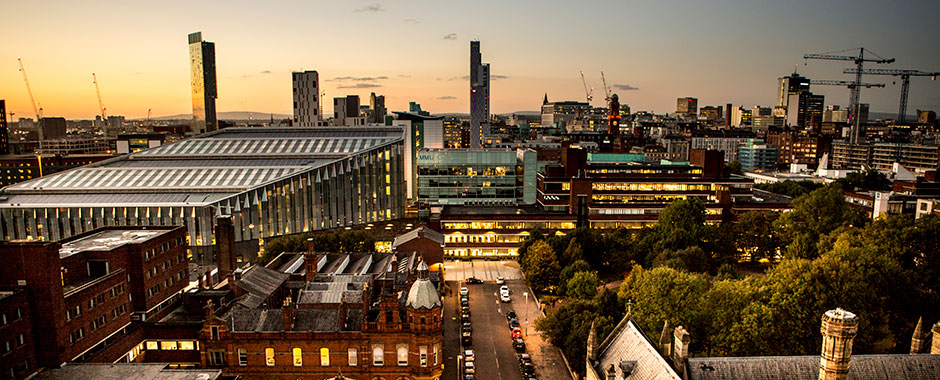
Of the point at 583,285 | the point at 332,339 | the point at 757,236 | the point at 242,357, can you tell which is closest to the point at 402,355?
the point at 332,339

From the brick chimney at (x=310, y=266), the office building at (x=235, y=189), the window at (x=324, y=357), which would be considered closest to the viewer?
the window at (x=324, y=357)

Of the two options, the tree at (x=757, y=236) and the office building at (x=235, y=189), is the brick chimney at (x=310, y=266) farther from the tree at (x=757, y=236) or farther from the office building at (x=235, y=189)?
the tree at (x=757, y=236)

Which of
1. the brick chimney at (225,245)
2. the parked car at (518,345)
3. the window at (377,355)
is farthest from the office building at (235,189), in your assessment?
the parked car at (518,345)

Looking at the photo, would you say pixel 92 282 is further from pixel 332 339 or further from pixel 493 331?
pixel 493 331

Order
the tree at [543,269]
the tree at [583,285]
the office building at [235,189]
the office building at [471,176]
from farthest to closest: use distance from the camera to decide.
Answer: the office building at [471,176], the office building at [235,189], the tree at [543,269], the tree at [583,285]

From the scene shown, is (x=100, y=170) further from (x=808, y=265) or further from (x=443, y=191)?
(x=808, y=265)

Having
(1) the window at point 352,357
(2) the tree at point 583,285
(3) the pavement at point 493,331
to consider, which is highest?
(2) the tree at point 583,285

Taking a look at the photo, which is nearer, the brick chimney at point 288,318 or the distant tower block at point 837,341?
the distant tower block at point 837,341

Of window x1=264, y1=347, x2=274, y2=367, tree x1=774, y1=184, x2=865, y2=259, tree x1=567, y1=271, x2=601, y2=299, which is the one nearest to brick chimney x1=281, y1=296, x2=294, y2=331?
window x1=264, y1=347, x2=274, y2=367
